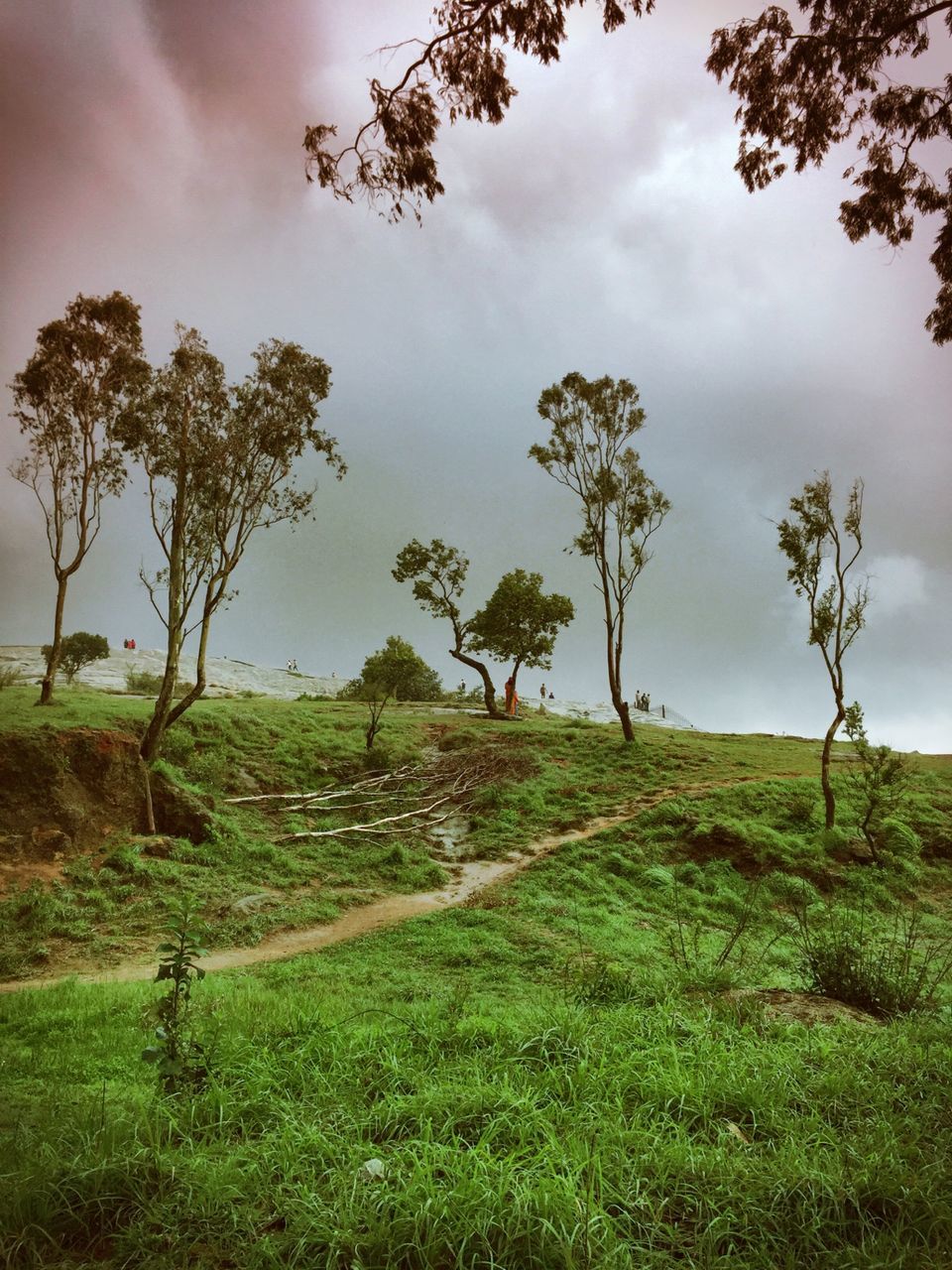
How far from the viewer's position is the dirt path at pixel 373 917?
931cm

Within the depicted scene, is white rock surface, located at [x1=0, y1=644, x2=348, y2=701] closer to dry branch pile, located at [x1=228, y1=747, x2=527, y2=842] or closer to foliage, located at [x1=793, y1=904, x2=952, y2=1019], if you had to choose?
dry branch pile, located at [x1=228, y1=747, x2=527, y2=842]

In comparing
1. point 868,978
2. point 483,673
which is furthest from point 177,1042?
point 483,673

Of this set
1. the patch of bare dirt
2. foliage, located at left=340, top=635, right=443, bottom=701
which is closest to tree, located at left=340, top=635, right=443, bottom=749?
foliage, located at left=340, top=635, right=443, bottom=701

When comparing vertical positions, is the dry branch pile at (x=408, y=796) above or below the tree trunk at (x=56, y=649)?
below

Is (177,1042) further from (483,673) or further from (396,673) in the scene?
(396,673)

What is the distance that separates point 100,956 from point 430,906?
568 centimetres

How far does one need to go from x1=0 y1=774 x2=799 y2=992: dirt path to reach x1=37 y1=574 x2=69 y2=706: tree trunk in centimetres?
1021

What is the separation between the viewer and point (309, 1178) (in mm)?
3367

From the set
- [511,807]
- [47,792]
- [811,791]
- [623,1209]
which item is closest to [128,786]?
[47,792]

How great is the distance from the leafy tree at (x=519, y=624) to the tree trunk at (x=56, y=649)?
2190 cm

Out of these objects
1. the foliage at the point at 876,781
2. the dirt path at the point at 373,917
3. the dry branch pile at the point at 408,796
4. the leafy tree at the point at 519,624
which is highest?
the leafy tree at the point at 519,624

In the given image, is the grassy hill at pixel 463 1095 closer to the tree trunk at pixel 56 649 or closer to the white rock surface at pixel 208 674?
the tree trunk at pixel 56 649

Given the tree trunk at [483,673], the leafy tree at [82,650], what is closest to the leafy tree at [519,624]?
the tree trunk at [483,673]

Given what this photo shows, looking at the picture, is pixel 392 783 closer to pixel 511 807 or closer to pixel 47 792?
pixel 511 807
